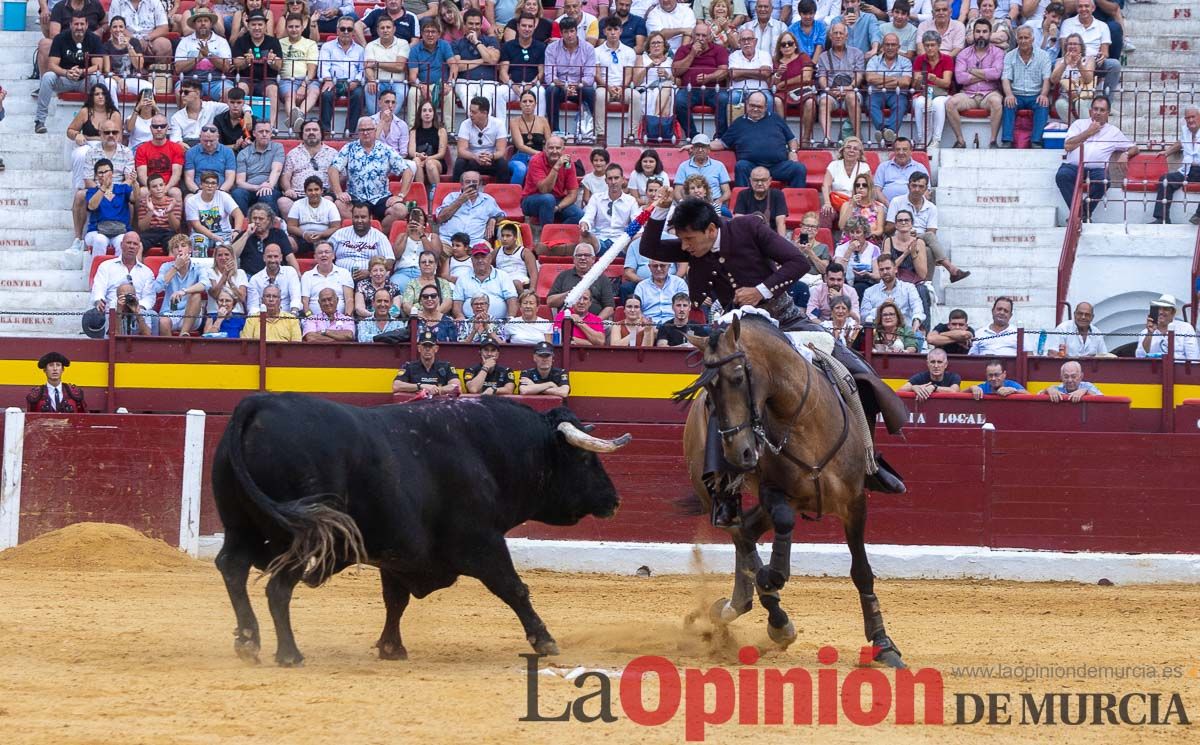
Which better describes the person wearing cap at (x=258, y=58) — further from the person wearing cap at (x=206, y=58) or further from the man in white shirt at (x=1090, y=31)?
the man in white shirt at (x=1090, y=31)

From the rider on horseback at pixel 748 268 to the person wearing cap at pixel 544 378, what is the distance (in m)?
4.64

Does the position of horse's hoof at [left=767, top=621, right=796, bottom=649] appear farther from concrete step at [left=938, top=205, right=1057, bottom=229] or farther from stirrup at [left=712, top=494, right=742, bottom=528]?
concrete step at [left=938, top=205, right=1057, bottom=229]

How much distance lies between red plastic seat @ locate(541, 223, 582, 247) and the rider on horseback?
22.8ft

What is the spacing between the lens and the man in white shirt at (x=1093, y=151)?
17031 millimetres

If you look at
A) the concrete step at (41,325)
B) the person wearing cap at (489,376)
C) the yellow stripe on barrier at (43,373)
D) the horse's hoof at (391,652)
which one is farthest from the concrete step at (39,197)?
the horse's hoof at (391,652)

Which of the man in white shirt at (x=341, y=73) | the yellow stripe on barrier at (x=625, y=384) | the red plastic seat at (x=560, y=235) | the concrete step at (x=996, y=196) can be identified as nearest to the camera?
the yellow stripe on barrier at (x=625, y=384)

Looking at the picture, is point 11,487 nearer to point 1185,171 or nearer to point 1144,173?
point 1144,173

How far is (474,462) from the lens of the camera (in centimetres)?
827

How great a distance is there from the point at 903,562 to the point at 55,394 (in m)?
6.90

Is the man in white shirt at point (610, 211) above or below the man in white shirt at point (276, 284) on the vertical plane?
above

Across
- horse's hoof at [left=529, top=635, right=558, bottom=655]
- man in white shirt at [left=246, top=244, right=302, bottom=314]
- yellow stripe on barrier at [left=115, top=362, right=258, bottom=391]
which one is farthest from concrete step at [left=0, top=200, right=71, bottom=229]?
horse's hoof at [left=529, top=635, right=558, bottom=655]

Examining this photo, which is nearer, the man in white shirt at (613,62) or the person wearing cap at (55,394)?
the person wearing cap at (55,394)

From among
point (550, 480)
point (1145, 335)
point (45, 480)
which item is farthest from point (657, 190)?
point (550, 480)

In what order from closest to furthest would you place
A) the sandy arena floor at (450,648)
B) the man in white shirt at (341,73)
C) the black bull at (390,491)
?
1. the sandy arena floor at (450,648)
2. the black bull at (390,491)
3. the man in white shirt at (341,73)
